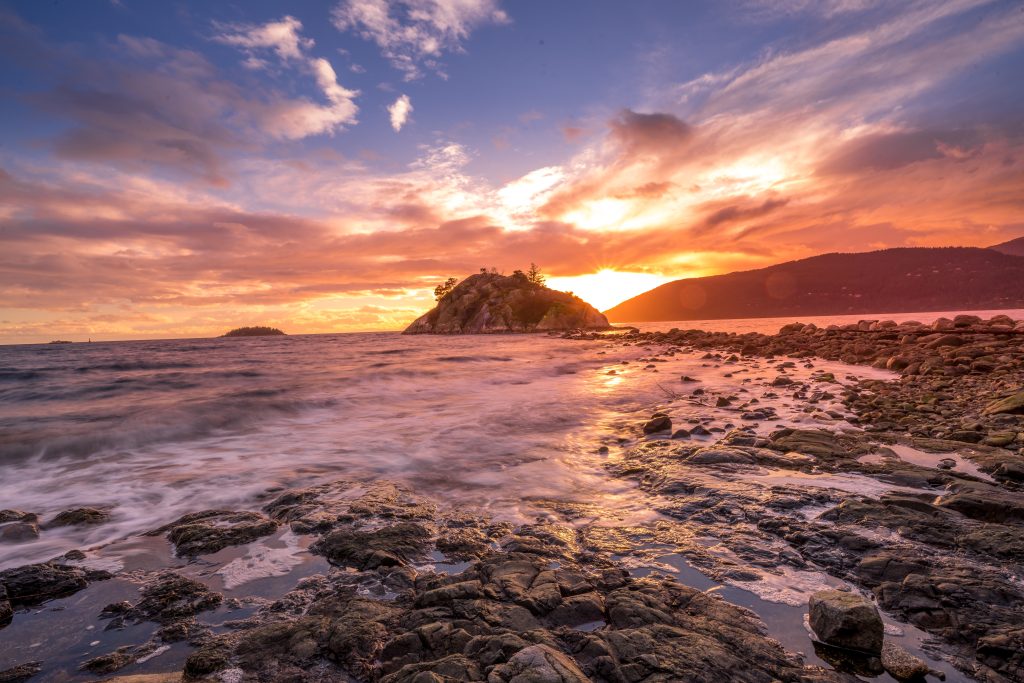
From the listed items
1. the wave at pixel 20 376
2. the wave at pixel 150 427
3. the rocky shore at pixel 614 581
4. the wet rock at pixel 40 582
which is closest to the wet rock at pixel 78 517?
the rocky shore at pixel 614 581

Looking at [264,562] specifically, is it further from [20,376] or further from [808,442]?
[20,376]

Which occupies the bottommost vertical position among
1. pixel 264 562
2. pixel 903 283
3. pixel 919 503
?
pixel 264 562

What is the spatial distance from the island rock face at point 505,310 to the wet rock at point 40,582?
10122 centimetres

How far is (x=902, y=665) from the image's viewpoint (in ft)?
9.58

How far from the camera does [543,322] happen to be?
107625 millimetres

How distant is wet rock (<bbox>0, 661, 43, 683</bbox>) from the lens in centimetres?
317

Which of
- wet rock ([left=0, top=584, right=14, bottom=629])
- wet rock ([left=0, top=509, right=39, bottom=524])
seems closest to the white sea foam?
wet rock ([left=0, top=584, right=14, bottom=629])

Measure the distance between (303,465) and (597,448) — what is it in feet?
20.5

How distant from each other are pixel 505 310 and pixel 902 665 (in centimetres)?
10885

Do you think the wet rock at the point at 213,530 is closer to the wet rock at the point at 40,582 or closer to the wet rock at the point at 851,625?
the wet rock at the point at 40,582

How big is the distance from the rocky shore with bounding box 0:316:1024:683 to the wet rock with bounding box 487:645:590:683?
0.04 feet

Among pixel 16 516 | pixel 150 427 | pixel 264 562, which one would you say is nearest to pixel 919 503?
pixel 264 562

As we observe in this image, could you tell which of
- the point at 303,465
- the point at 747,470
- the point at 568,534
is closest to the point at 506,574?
the point at 568,534

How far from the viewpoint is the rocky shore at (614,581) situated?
3.03 metres
